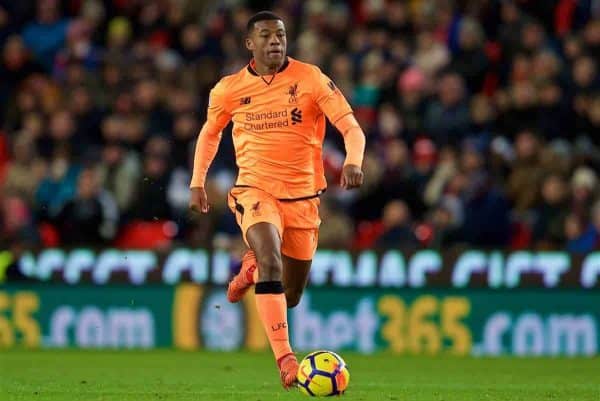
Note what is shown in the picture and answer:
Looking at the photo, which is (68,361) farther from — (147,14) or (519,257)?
(147,14)

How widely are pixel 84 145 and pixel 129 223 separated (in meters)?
1.67

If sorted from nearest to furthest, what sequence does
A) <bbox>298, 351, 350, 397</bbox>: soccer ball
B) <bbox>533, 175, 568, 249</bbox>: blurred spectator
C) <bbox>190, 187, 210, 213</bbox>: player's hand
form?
<bbox>298, 351, 350, 397</bbox>: soccer ball → <bbox>190, 187, 210, 213</bbox>: player's hand → <bbox>533, 175, 568, 249</bbox>: blurred spectator

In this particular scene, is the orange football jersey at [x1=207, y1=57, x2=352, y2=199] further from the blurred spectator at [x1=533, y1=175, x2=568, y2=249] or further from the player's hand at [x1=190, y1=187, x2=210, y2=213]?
the blurred spectator at [x1=533, y1=175, x2=568, y2=249]

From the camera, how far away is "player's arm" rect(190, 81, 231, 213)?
11.0m

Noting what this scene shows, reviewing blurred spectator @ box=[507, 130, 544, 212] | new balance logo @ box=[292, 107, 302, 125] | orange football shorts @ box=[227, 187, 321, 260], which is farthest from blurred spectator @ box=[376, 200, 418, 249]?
Answer: new balance logo @ box=[292, 107, 302, 125]

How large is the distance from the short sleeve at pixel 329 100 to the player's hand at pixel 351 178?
78 centimetres

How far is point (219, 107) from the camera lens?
1100 centimetres

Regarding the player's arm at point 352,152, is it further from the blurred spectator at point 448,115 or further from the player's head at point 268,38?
the blurred spectator at point 448,115

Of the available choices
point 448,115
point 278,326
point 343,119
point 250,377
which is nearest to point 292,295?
point 278,326

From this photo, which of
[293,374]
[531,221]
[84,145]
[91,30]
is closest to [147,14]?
[91,30]

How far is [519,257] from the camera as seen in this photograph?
16.6m

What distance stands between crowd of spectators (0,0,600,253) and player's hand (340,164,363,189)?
7198 millimetres

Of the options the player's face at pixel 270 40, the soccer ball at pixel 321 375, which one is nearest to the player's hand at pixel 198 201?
the player's face at pixel 270 40

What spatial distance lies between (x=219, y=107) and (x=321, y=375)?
235 cm
